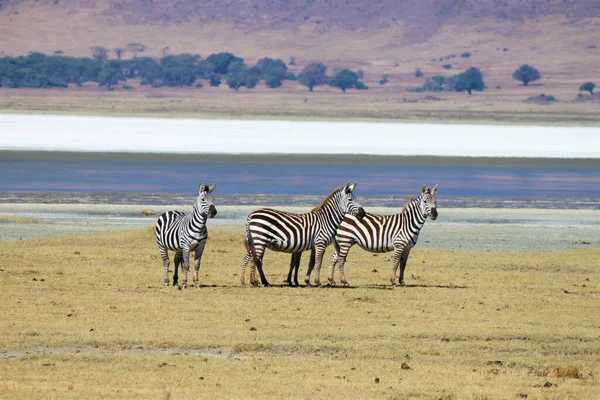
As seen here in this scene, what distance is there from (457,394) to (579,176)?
130ft

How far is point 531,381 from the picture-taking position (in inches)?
484

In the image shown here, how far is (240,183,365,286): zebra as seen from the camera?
1856 centimetres

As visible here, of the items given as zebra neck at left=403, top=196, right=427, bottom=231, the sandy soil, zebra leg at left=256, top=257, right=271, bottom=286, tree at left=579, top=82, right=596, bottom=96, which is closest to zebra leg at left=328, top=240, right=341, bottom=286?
zebra leg at left=256, top=257, right=271, bottom=286

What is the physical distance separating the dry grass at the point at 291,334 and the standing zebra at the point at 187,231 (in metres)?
0.55

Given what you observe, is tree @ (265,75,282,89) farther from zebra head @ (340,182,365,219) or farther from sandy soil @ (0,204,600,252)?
zebra head @ (340,182,365,219)

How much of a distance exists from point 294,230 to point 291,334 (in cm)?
428

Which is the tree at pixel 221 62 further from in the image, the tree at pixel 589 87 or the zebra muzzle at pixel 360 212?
the zebra muzzle at pixel 360 212

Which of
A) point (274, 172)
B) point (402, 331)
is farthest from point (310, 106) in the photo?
point (402, 331)

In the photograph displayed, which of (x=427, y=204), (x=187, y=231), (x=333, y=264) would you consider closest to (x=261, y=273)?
(x=333, y=264)

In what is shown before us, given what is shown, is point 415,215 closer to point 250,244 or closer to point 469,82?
point 250,244

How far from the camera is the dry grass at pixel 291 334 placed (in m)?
11.8

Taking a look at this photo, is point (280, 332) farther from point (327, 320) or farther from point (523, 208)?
point (523, 208)

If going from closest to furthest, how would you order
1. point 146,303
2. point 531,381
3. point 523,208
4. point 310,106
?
point 531,381 < point 146,303 < point 523,208 < point 310,106

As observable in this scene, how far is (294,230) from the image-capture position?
18.7 metres
